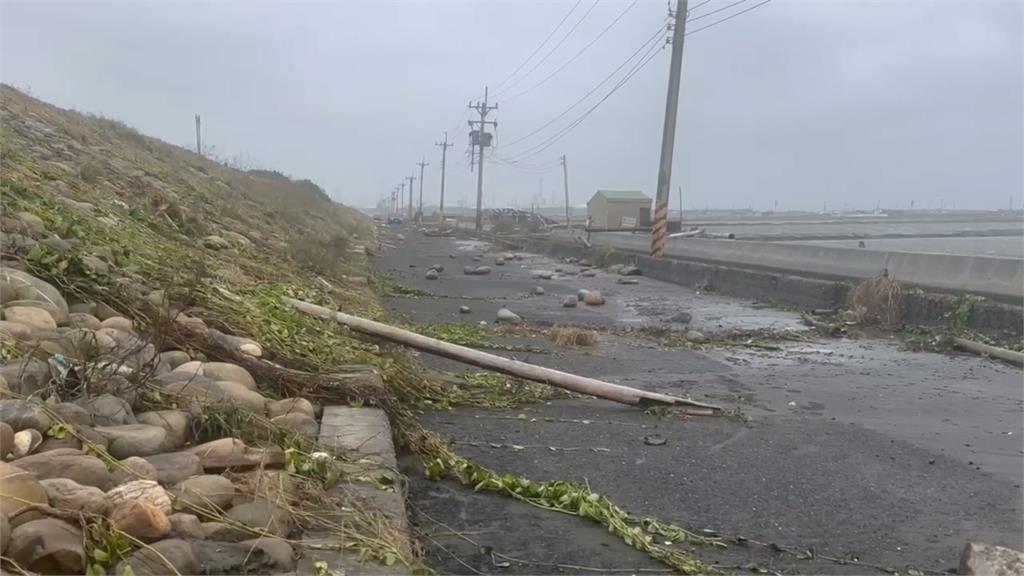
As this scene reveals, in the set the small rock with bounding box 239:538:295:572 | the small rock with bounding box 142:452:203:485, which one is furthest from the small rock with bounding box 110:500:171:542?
the small rock with bounding box 142:452:203:485

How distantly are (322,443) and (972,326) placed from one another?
10.5 m

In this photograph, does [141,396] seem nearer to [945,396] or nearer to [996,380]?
[945,396]

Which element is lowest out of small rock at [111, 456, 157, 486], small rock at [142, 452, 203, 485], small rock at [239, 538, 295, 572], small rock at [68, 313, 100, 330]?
small rock at [239, 538, 295, 572]

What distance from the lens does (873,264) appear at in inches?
604

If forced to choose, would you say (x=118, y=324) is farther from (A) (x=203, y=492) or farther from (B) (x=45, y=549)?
(B) (x=45, y=549)

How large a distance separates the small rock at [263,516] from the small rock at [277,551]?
0.10m

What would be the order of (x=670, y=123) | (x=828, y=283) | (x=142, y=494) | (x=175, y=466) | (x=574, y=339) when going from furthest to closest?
(x=670, y=123) < (x=828, y=283) < (x=574, y=339) < (x=175, y=466) < (x=142, y=494)

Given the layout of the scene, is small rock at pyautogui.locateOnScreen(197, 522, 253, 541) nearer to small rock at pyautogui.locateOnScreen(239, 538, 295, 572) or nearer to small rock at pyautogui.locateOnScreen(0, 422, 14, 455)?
small rock at pyautogui.locateOnScreen(239, 538, 295, 572)

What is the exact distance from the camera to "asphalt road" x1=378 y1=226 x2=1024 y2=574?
3.93 metres

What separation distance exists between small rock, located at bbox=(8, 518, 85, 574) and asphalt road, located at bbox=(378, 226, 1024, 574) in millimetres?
1446

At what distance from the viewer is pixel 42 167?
9156mm

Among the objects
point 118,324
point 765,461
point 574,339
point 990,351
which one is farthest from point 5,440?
point 990,351

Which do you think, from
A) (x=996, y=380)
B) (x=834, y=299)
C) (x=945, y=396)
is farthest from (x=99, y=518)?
(x=834, y=299)

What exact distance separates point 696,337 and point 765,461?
18.6 ft
